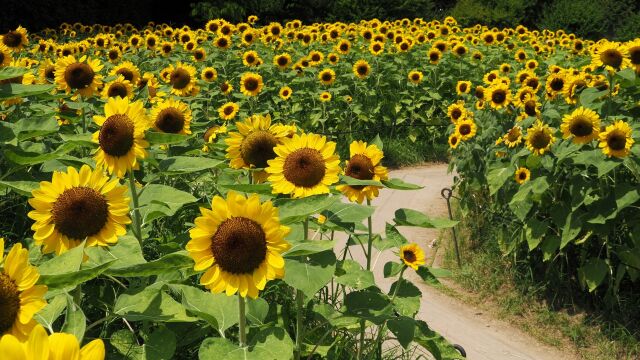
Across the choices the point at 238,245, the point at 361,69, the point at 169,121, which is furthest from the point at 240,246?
the point at 361,69

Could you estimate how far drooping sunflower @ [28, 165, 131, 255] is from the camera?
6.07ft

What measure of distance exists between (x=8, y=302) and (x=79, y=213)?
1.81 ft

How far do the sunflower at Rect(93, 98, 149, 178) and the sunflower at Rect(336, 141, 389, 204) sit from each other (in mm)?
769

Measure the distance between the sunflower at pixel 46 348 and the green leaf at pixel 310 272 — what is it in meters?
0.83

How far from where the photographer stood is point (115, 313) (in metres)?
1.82

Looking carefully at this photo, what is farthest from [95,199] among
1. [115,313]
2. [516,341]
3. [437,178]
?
[437,178]

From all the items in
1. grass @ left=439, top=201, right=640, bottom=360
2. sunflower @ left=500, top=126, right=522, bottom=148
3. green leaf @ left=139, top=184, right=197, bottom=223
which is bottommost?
grass @ left=439, top=201, right=640, bottom=360

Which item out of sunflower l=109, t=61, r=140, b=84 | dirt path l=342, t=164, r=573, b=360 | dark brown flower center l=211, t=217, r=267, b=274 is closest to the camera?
dark brown flower center l=211, t=217, r=267, b=274

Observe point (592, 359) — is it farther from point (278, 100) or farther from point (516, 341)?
point (278, 100)

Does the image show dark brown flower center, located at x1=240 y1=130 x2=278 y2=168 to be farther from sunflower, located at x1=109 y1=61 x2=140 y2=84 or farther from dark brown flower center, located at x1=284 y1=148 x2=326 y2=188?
sunflower, located at x1=109 y1=61 x2=140 y2=84

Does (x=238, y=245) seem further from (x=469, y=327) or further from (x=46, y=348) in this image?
(x=469, y=327)

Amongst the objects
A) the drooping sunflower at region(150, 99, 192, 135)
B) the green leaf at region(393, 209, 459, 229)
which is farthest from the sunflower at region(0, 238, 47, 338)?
the drooping sunflower at region(150, 99, 192, 135)

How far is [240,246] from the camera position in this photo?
1.68m

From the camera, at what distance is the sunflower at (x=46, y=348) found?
97 centimetres
